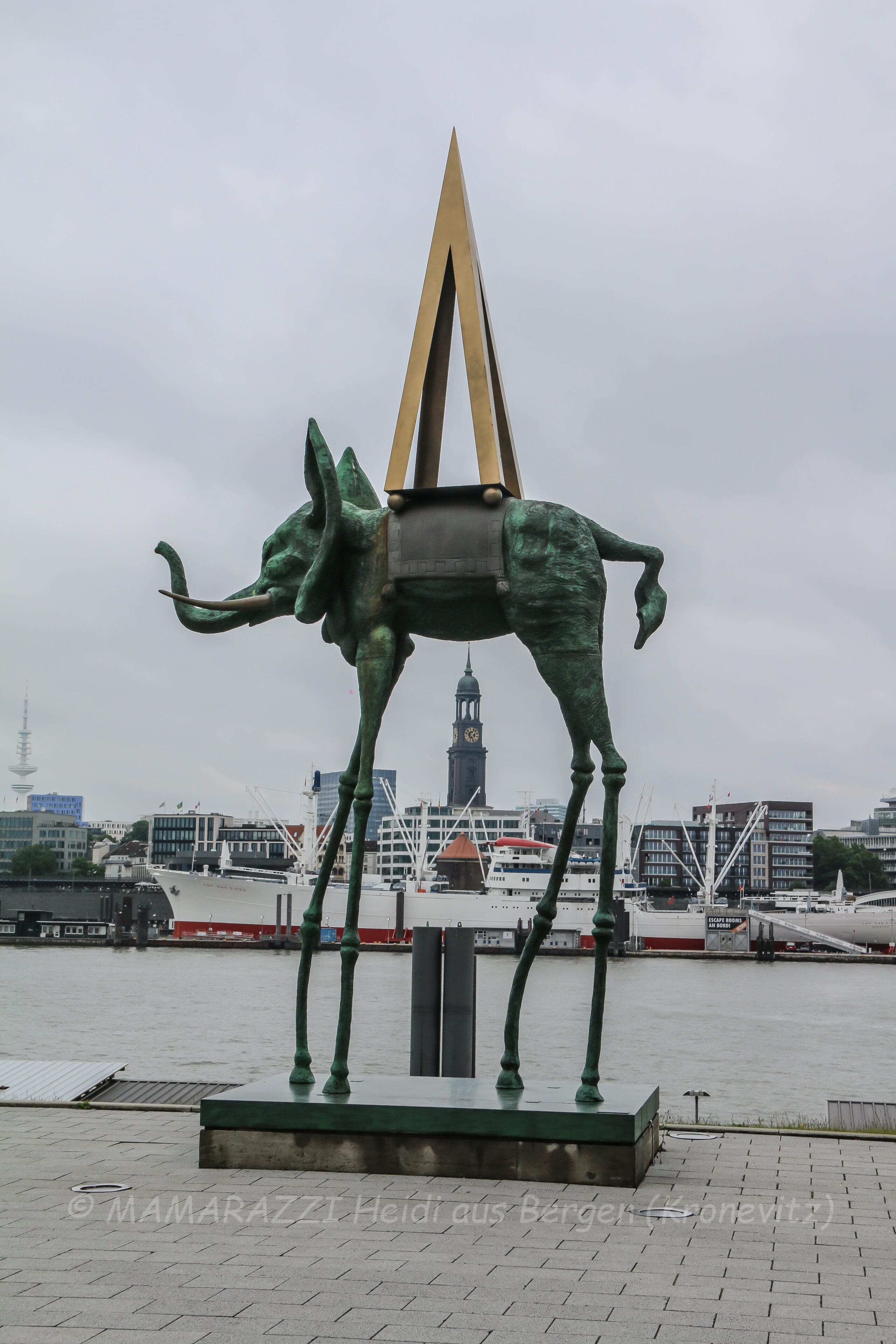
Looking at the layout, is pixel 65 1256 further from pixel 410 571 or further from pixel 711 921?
pixel 711 921

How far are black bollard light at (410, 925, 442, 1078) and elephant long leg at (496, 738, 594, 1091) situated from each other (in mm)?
2702

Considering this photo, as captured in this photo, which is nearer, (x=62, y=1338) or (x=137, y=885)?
(x=62, y=1338)

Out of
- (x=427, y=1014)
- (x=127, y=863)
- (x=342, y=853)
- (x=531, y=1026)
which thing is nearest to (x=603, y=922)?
(x=427, y=1014)

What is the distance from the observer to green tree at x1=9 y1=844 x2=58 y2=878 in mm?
134875

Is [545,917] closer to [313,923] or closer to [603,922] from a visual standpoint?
[603,922]

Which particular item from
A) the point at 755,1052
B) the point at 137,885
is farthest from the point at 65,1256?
the point at 137,885

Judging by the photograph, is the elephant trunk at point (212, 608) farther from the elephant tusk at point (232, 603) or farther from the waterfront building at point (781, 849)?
the waterfront building at point (781, 849)

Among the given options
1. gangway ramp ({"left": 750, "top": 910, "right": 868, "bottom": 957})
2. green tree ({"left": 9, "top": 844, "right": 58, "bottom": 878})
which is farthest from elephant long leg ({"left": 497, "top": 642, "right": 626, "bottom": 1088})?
green tree ({"left": 9, "top": 844, "right": 58, "bottom": 878})

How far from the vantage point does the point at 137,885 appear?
111688 mm

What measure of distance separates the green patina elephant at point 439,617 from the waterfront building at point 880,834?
151663mm

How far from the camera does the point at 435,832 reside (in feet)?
414

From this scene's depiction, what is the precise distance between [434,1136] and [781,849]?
146 metres

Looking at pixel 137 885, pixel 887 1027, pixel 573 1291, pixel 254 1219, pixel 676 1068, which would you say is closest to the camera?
pixel 573 1291

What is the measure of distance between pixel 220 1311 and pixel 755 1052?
92.7 ft
